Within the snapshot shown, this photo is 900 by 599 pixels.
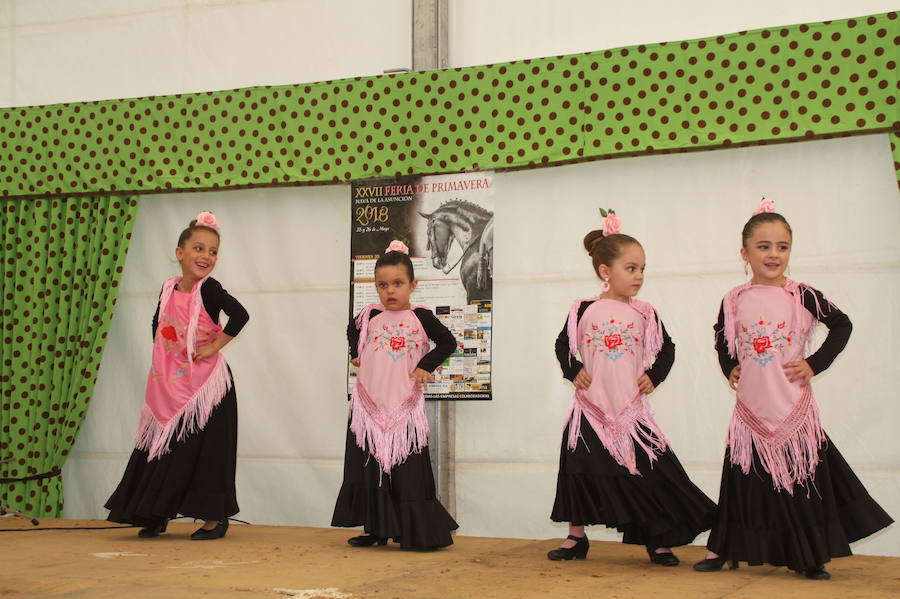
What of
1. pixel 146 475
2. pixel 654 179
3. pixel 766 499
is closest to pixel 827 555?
pixel 766 499

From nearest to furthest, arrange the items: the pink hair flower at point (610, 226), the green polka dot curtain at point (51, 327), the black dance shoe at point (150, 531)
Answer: the pink hair flower at point (610, 226)
the black dance shoe at point (150, 531)
the green polka dot curtain at point (51, 327)

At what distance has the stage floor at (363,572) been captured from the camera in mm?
3580

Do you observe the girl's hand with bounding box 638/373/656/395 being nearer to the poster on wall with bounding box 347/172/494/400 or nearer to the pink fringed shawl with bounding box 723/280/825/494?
the pink fringed shawl with bounding box 723/280/825/494

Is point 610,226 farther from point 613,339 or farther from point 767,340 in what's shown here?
point 767,340

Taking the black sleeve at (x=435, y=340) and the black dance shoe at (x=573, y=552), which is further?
the black sleeve at (x=435, y=340)

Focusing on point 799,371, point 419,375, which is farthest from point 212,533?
point 799,371

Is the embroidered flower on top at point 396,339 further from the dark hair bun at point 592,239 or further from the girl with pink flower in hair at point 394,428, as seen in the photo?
the dark hair bun at point 592,239

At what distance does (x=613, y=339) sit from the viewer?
4445mm

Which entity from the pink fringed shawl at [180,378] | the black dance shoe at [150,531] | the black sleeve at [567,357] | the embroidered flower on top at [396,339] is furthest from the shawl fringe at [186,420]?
the black sleeve at [567,357]

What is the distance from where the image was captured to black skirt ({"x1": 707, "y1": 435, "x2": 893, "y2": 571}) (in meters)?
3.88

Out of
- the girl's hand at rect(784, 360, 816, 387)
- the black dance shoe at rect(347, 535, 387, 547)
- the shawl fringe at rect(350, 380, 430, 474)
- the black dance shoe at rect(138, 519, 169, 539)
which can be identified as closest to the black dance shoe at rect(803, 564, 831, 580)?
the girl's hand at rect(784, 360, 816, 387)

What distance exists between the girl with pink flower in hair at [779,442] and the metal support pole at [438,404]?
191 centimetres

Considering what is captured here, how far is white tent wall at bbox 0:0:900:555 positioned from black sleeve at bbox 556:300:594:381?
944 millimetres

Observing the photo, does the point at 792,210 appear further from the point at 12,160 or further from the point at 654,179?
the point at 12,160
